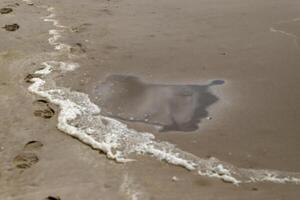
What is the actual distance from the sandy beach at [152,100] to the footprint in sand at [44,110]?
0.04ft

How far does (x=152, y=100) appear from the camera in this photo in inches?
228

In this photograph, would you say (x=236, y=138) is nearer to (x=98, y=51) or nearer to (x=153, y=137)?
(x=153, y=137)

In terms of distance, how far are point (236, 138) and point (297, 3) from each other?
4484 millimetres

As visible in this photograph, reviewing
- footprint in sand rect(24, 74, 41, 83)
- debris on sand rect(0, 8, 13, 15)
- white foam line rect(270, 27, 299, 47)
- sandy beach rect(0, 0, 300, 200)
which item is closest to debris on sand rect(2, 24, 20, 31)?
sandy beach rect(0, 0, 300, 200)

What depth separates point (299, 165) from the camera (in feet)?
15.0

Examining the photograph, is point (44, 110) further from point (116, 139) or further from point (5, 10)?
point (5, 10)

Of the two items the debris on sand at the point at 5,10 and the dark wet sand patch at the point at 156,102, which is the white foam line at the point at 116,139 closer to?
the dark wet sand patch at the point at 156,102

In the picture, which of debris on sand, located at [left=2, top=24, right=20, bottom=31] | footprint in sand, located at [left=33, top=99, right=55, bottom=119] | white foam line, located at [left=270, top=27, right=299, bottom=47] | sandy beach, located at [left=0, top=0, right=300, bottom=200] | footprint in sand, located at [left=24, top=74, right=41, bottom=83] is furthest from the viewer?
debris on sand, located at [left=2, top=24, right=20, bottom=31]

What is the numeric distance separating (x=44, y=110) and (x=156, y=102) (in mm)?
1351

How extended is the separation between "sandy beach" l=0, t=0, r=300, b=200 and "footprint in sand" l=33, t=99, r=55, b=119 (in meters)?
0.01

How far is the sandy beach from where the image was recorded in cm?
444

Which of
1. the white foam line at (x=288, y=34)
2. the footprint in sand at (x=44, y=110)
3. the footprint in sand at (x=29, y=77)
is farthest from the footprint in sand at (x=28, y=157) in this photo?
the white foam line at (x=288, y=34)

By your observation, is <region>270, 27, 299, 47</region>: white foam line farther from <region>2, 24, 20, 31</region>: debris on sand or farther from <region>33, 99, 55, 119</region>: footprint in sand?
<region>2, 24, 20, 31</region>: debris on sand

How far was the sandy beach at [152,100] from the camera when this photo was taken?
444cm
